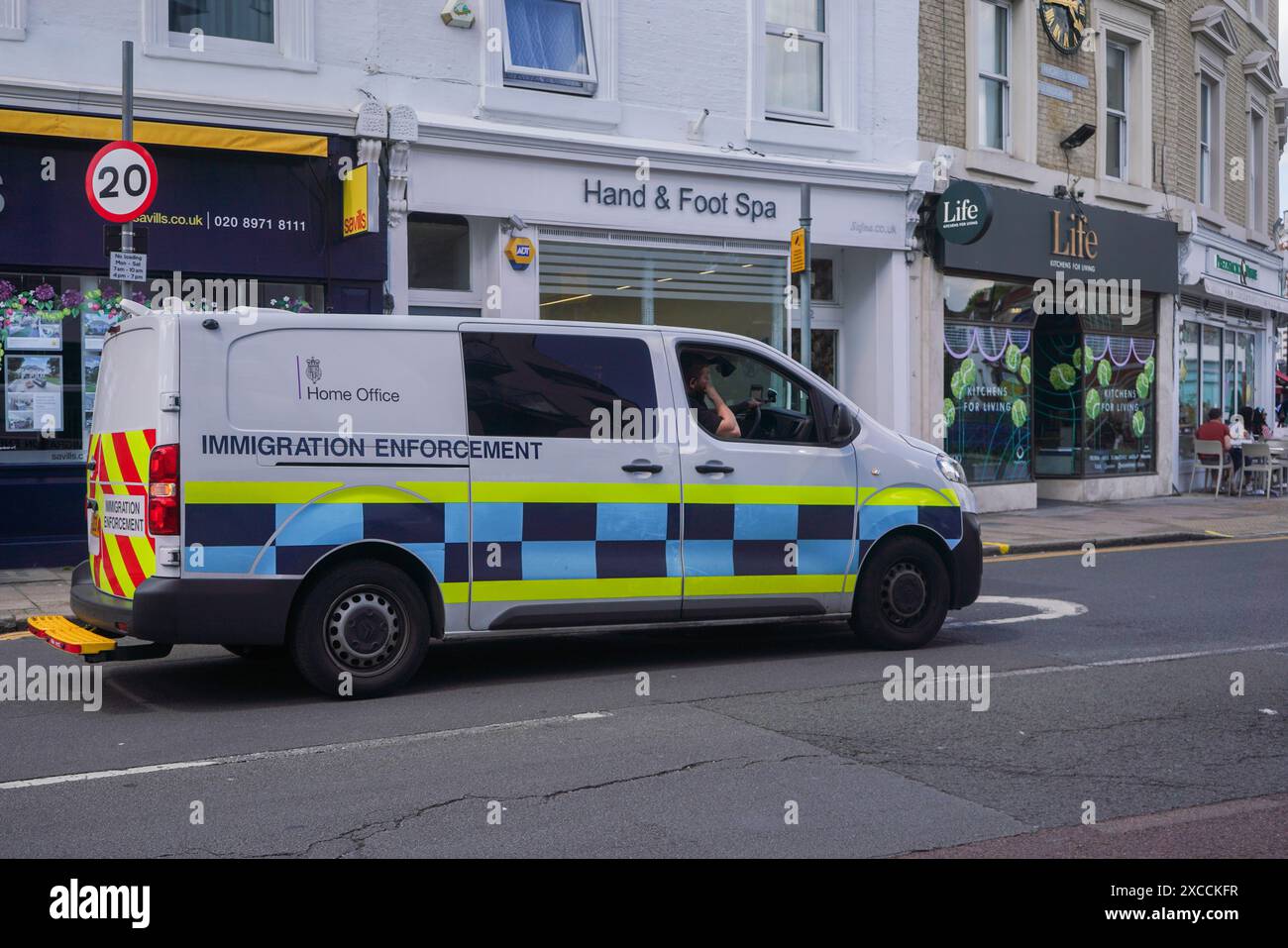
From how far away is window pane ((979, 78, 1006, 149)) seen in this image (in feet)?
63.7

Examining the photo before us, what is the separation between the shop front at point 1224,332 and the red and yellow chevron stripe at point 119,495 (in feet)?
64.2

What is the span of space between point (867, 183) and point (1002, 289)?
3273 mm

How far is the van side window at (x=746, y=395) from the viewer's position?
26.8 ft

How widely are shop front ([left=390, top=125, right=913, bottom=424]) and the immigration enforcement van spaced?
6875mm


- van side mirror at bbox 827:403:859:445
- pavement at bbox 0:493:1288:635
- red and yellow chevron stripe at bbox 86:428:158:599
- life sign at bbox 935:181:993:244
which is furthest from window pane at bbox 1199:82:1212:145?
red and yellow chevron stripe at bbox 86:428:158:599

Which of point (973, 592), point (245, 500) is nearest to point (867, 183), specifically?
point (973, 592)

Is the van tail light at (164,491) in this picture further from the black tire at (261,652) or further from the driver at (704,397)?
the driver at (704,397)

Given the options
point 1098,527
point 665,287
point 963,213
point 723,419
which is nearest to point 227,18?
point 665,287

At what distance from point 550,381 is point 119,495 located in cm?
237

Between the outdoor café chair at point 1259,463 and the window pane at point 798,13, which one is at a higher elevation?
the window pane at point 798,13

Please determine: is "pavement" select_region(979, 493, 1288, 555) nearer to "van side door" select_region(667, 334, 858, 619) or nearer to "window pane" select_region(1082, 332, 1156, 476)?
"window pane" select_region(1082, 332, 1156, 476)

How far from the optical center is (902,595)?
8.78m

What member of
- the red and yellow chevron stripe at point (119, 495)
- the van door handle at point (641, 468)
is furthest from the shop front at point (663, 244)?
the van door handle at point (641, 468)
